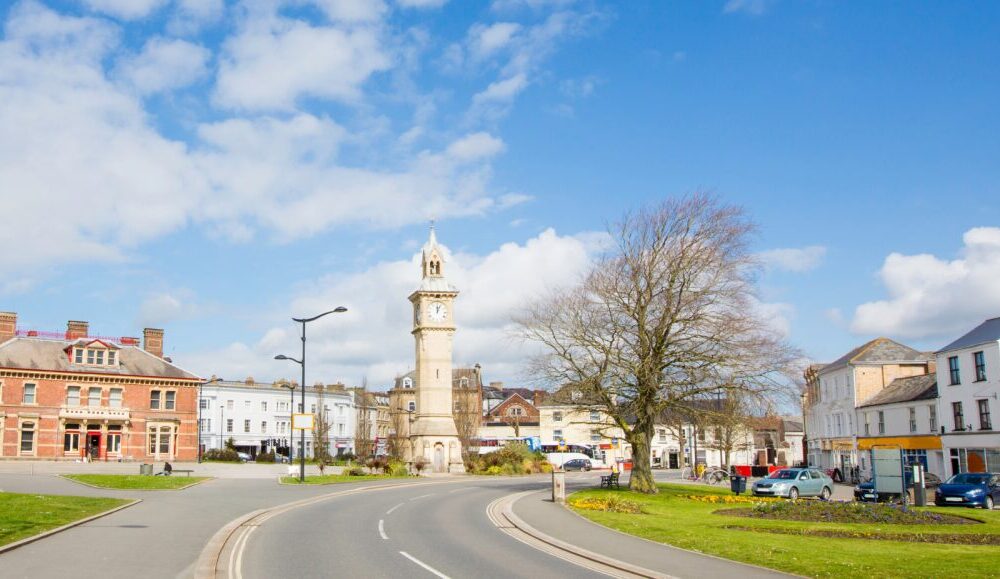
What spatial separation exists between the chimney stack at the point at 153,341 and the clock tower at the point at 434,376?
22084 millimetres

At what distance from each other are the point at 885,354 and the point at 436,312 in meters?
33.7

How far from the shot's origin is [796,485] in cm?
3822

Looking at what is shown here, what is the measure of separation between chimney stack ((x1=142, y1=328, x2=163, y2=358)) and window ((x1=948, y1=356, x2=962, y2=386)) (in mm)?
58936

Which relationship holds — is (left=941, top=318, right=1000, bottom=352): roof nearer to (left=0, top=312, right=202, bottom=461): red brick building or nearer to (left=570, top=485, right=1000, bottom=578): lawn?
(left=570, top=485, right=1000, bottom=578): lawn

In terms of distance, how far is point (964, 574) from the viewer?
14.3m

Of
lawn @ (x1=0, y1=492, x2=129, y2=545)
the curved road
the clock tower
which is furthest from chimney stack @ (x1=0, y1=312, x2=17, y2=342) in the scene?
the curved road

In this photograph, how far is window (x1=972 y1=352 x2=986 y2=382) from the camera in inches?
1900

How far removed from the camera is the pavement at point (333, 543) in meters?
14.8

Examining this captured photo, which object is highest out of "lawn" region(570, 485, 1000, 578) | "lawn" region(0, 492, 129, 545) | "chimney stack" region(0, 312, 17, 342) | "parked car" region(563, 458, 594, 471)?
"chimney stack" region(0, 312, 17, 342)

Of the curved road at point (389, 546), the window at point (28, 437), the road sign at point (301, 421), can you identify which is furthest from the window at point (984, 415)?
the window at point (28, 437)

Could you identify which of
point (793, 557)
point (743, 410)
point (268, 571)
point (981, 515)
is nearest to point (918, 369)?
point (743, 410)

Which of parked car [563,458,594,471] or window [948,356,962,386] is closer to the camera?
window [948,356,962,386]

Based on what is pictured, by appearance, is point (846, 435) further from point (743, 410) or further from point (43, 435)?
point (43, 435)

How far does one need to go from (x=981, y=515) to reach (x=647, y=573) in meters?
17.4
